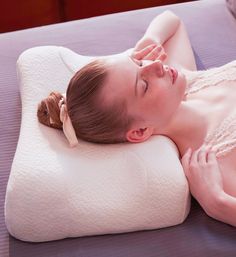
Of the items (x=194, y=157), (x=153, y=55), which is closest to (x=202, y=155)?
(x=194, y=157)

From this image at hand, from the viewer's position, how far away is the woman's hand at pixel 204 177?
110 centimetres

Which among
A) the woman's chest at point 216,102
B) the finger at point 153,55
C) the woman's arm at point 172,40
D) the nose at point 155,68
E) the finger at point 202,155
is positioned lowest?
the finger at point 202,155

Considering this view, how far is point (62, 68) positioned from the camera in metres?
1.35

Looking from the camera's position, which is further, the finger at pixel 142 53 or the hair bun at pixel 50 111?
the finger at pixel 142 53

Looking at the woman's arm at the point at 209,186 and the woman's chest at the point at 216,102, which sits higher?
the woman's chest at the point at 216,102

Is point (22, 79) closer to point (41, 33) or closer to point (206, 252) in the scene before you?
point (41, 33)

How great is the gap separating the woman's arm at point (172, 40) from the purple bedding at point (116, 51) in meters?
0.07

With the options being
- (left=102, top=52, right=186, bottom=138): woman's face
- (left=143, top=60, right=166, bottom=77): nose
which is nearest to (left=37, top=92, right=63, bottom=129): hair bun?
(left=102, top=52, right=186, bottom=138): woman's face

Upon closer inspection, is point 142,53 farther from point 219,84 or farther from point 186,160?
point 186,160

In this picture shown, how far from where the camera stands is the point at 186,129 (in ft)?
4.14

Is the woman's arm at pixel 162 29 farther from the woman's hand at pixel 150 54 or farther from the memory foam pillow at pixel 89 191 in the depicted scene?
the memory foam pillow at pixel 89 191

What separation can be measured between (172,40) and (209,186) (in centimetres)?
62

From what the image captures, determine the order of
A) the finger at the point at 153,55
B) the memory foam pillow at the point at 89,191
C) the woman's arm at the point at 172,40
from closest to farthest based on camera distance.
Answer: the memory foam pillow at the point at 89,191
the finger at the point at 153,55
the woman's arm at the point at 172,40

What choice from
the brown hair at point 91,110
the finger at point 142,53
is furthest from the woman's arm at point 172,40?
the brown hair at point 91,110
